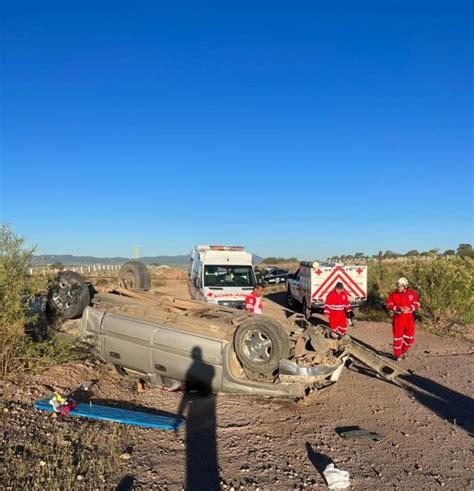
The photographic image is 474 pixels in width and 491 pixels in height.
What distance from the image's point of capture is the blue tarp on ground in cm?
508

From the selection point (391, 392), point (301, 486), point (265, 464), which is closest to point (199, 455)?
point (265, 464)

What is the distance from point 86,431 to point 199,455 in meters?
1.26

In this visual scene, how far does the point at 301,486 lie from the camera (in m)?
4.00

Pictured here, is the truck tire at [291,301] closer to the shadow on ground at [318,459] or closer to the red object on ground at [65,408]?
the shadow on ground at [318,459]

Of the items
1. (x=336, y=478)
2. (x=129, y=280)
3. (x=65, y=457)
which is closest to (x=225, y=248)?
(x=129, y=280)

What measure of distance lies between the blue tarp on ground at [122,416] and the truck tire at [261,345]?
3.65ft

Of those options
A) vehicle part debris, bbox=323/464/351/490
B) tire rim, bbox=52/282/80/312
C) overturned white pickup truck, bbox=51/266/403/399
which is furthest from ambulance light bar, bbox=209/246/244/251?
vehicle part debris, bbox=323/464/351/490

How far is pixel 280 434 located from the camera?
520 cm

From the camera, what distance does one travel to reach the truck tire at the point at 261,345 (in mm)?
5715

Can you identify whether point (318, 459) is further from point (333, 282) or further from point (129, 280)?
point (333, 282)

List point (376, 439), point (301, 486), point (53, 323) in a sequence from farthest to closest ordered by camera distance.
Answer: point (53, 323) → point (376, 439) → point (301, 486)

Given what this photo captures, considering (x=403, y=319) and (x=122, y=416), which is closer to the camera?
(x=122, y=416)

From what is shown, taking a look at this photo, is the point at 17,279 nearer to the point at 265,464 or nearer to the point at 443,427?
the point at 265,464

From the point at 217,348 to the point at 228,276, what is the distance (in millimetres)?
7368
